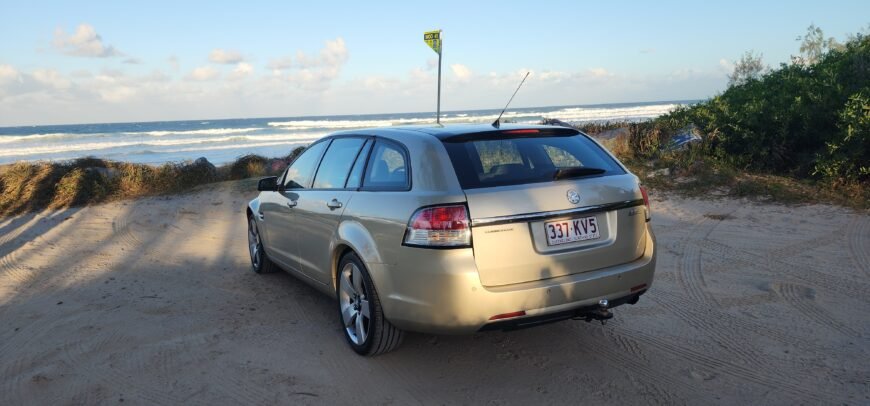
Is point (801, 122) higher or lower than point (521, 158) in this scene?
higher

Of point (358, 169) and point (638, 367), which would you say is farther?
point (358, 169)

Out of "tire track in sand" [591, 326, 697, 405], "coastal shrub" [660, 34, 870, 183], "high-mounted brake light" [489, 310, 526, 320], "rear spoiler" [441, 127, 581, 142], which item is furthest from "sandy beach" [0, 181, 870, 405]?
"coastal shrub" [660, 34, 870, 183]

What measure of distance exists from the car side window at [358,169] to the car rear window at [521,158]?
84 cm

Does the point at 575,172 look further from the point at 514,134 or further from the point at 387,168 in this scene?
the point at 387,168

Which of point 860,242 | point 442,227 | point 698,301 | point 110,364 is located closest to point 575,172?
point 442,227

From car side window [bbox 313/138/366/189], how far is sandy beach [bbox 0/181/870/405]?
111 centimetres

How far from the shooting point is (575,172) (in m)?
3.71

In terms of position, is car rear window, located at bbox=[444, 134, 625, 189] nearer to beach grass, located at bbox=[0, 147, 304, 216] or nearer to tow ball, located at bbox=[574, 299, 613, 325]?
tow ball, located at bbox=[574, 299, 613, 325]

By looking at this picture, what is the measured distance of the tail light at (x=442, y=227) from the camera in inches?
129

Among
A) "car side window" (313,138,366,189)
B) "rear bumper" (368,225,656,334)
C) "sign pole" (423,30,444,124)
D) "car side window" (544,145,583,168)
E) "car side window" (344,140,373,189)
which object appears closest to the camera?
"rear bumper" (368,225,656,334)

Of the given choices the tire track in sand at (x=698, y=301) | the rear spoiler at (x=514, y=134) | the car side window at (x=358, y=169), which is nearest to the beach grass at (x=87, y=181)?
the car side window at (x=358, y=169)

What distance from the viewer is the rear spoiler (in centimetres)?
378

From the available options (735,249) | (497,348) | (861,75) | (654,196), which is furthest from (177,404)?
(861,75)

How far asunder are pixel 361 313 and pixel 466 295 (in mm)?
1048
